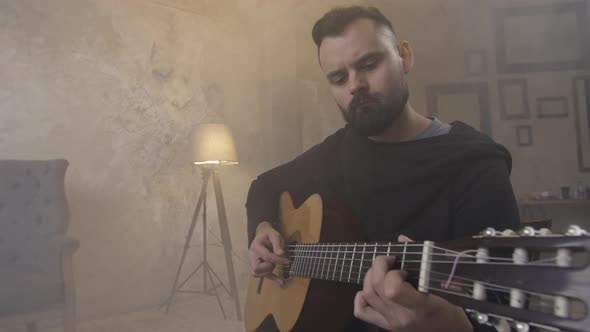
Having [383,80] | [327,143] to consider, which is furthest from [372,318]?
[327,143]

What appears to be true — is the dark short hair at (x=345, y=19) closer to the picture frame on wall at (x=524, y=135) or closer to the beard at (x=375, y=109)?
the beard at (x=375, y=109)

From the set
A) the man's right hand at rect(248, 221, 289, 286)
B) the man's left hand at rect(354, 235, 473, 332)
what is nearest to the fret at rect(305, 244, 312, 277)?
the man's right hand at rect(248, 221, 289, 286)

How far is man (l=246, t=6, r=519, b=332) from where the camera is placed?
1002 millimetres

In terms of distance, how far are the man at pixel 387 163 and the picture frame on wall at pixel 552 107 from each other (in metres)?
3.23

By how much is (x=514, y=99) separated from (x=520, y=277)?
392cm

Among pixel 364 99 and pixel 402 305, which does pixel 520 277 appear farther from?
pixel 364 99

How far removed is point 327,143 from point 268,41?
2036 millimetres

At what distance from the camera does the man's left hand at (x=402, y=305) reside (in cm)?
61

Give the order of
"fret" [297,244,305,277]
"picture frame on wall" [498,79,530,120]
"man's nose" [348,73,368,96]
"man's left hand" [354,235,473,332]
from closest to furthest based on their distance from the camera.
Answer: "man's left hand" [354,235,473,332], "fret" [297,244,305,277], "man's nose" [348,73,368,96], "picture frame on wall" [498,79,530,120]

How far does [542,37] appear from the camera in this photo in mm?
3861

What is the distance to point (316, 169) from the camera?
1382mm

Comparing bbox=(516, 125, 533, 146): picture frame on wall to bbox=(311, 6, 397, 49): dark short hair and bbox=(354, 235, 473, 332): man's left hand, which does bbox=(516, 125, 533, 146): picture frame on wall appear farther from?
bbox=(354, 235, 473, 332): man's left hand

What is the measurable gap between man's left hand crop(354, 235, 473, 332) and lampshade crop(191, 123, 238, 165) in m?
2.05

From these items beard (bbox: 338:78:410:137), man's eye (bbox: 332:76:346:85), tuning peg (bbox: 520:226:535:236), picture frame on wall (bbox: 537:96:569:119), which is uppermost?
picture frame on wall (bbox: 537:96:569:119)
